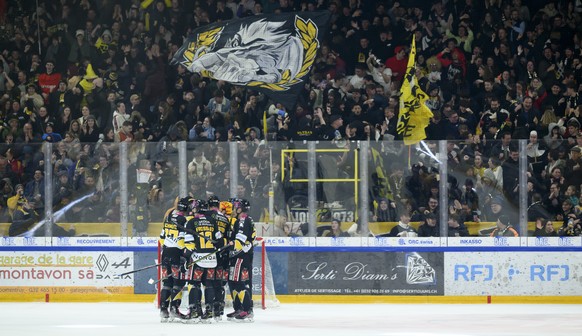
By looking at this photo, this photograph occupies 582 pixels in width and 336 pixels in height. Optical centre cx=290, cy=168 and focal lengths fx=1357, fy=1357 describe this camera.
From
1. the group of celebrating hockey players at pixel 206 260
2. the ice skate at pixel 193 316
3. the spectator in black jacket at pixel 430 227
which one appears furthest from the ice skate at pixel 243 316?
the spectator in black jacket at pixel 430 227

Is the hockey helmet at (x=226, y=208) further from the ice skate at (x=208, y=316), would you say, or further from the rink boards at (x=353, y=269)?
the rink boards at (x=353, y=269)

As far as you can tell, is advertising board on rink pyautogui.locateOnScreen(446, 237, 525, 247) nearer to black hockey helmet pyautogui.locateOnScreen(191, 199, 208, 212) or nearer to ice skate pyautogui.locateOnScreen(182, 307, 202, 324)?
black hockey helmet pyautogui.locateOnScreen(191, 199, 208, 212)

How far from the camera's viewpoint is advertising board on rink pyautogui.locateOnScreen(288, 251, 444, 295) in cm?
2016

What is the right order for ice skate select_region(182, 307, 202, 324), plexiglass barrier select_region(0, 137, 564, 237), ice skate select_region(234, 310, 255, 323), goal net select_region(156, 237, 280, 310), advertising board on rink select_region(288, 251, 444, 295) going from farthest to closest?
advertising board on rink select_region(288, 251, 444, 295) → plexiglass barrier select_region(0, 137, 564, 237) → goal net select_region(156, 237, 280, 310) → ice skate select_region(234, 310, 255, 323) → ice skate select_region(182, 307, 202, 324)

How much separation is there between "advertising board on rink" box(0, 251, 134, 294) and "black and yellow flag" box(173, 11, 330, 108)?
4.12 meters

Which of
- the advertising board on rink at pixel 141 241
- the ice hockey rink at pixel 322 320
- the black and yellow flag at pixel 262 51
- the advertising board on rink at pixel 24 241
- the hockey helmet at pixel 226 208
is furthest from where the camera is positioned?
the black and yellow flag at pixel 262 51

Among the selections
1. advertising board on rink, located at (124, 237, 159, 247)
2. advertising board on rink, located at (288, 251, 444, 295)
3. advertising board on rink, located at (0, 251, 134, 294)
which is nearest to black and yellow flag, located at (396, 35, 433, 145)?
advertising board on rink, located at (288, 251, 444, 295)

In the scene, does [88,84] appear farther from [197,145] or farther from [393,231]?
[393,231]

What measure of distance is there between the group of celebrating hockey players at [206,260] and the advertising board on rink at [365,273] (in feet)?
9.51

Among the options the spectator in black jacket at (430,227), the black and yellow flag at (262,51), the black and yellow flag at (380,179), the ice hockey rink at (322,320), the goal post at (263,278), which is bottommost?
the ice hockey rink at (322,320)

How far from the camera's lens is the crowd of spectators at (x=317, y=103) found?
20.0 metres

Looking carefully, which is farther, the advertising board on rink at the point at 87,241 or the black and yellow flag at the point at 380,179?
the advertising board on rink at the point at 87,241

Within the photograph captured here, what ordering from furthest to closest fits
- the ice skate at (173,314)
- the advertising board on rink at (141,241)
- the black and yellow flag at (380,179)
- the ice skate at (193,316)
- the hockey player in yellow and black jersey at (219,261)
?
the advertising board on rink at (141,241)
the black and yellow flag at (380,179)
the ice skate at (173,314)
the ice skate at (193,316)
the hockey player in yellow and black jersey at (219,261)

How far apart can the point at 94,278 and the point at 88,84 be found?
4661 millimetres
